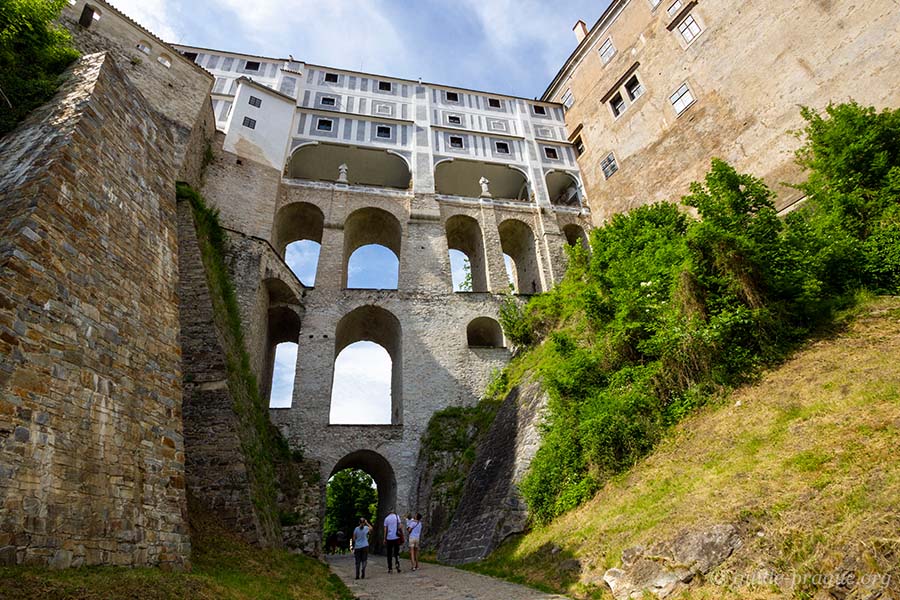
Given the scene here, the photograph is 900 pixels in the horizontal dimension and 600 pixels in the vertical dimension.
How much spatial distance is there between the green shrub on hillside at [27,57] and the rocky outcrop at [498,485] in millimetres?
12412

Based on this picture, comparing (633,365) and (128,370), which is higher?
(633,365)

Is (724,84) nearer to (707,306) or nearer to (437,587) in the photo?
(707,306)

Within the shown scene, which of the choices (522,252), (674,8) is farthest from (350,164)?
(674,8)

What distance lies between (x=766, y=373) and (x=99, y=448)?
10220 mm

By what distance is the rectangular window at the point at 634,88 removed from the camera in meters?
24.9

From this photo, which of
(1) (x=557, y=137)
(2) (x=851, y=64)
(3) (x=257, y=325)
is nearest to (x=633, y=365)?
(3) (x=257, y=325)

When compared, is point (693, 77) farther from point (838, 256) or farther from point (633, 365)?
point (633, 365)

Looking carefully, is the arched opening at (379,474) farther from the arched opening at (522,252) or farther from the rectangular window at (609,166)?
the rectangular window at (609,166)

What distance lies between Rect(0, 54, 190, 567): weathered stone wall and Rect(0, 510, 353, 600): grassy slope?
0.43 metres

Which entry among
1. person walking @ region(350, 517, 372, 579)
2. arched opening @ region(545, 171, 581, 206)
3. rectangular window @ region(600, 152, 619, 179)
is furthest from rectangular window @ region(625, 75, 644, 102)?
person walking @ region(350, 517, 372, 579)

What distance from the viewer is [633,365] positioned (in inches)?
395

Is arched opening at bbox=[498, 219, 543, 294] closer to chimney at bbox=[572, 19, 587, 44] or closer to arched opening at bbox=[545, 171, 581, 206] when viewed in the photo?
arched opening at bbox=[545, 171, 581, 206]

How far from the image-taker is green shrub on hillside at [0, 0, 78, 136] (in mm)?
9242

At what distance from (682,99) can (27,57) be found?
2455 centimetres
